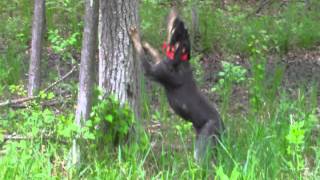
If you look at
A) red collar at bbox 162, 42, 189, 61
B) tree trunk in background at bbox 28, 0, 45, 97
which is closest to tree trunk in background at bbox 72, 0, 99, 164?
red collar at bbox 162, 42, 189, 61

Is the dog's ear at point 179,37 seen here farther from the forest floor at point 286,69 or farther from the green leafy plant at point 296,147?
the forest floor at point 286,69

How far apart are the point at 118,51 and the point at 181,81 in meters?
0.64

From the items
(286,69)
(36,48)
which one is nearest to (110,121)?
(36,48)

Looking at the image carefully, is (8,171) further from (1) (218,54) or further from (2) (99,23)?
(1) (218,54)

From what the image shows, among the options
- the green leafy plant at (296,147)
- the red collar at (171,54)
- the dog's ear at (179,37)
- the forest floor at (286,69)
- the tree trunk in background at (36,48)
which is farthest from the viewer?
the forest floor at (286,69)

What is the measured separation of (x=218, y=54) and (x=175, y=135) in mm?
5272

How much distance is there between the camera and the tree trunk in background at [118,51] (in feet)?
18.8

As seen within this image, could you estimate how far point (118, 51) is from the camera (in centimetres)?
578

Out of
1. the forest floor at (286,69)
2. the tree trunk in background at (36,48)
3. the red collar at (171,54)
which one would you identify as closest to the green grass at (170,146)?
the red collar at (171,54)

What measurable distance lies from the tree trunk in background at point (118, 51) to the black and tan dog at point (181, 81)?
116 millimetres

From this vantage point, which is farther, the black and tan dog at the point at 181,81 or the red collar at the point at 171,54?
the red collar at the point at 171,54

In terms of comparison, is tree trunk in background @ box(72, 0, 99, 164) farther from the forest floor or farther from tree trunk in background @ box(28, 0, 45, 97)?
the forest floor

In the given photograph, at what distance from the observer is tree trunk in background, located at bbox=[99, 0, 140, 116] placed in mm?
5738

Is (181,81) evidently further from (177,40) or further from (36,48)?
(36,48)
